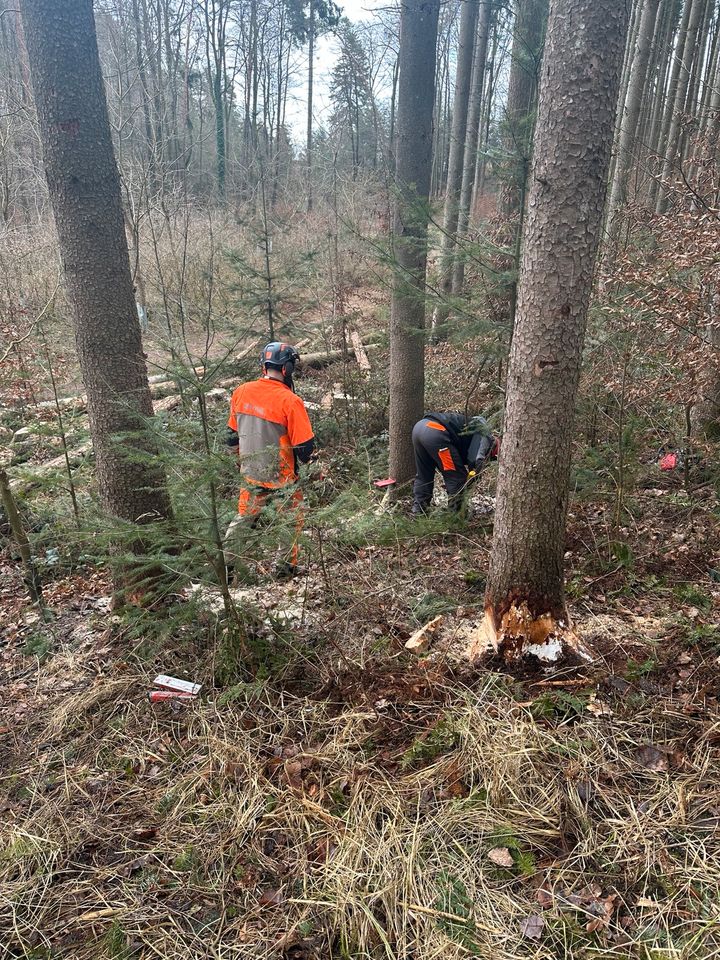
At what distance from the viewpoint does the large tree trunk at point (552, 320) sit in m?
2.82

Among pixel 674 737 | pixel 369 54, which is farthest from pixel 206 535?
pixel 369 54

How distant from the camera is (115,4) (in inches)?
648

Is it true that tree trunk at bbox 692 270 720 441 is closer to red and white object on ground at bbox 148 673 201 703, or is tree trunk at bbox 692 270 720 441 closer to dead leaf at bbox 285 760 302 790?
dead leaf at bbox 285 760 302 790

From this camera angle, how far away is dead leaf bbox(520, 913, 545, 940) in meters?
2.13

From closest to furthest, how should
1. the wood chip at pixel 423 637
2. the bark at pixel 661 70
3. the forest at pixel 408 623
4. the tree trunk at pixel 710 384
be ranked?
the forest at pixel 408 623
the wood chip at pixel 423 637
the tree trunk at pixel 710 384
the bark at pixel 661 70

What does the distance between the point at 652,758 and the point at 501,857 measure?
3.00ft

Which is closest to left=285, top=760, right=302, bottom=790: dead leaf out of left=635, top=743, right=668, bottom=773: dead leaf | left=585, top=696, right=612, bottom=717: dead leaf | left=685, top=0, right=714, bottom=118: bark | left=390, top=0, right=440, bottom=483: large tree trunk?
left=585, top=696, right=612, bottom=717: dead leaf

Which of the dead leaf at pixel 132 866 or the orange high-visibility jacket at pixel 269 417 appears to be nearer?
the dead leaf at pixel 132 866

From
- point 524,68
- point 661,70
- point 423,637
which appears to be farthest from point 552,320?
point 661,70

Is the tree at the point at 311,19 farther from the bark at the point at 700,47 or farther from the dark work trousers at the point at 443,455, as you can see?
the dark work trousers at the point at 443,455

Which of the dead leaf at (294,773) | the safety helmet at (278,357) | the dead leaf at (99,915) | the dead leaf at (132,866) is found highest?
the safety helmet at (278,357)

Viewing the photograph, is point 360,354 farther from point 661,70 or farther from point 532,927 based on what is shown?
point 661,70

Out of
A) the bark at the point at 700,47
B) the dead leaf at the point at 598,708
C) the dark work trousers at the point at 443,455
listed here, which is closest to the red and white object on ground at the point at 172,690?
the dead leaf at the point at 598,708

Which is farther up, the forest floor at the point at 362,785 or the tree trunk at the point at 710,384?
the tree trunk at the point at 710,384
